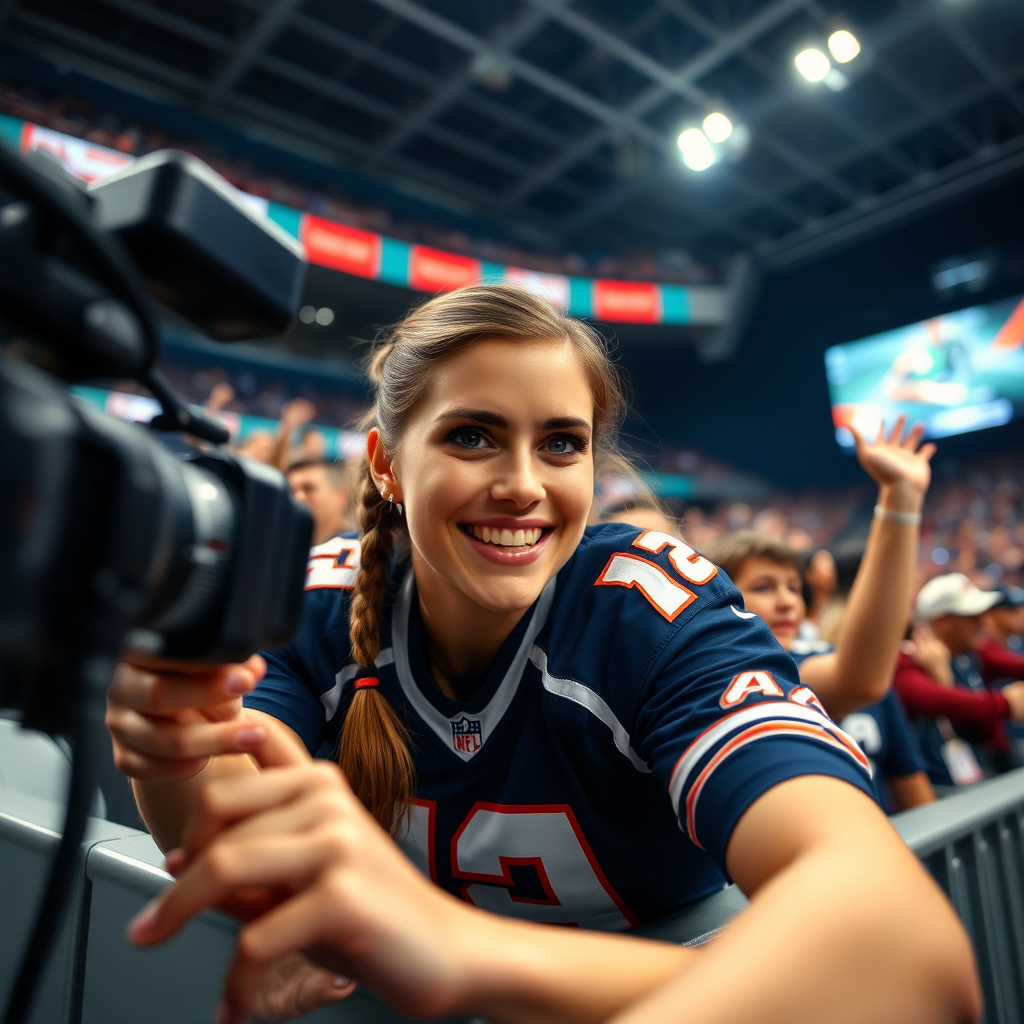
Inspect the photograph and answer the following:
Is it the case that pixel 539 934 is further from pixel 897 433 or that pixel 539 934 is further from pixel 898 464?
pixel 897 433

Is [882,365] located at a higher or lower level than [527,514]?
higher

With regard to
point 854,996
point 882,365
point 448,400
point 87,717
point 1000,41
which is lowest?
point 854,996

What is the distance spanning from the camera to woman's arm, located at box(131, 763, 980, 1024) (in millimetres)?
374

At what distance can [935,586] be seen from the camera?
299 centimetres

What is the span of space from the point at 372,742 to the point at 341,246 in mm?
8649

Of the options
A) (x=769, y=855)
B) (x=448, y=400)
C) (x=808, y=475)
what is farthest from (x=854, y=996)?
(x=808, y=475)

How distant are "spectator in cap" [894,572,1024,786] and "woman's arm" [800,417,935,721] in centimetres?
98

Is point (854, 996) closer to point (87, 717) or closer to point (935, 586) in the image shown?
point (87, 717)

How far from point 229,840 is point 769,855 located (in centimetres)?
36

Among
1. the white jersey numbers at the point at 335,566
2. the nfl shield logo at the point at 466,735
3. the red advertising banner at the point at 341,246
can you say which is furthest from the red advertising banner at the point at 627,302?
the nfl shield logo at the point at 466,735

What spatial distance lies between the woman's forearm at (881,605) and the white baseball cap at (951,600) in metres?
1.87

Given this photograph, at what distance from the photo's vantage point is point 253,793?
0.41 metres

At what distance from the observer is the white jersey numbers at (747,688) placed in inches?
24.8

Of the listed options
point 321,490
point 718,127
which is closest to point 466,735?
point 321,490
